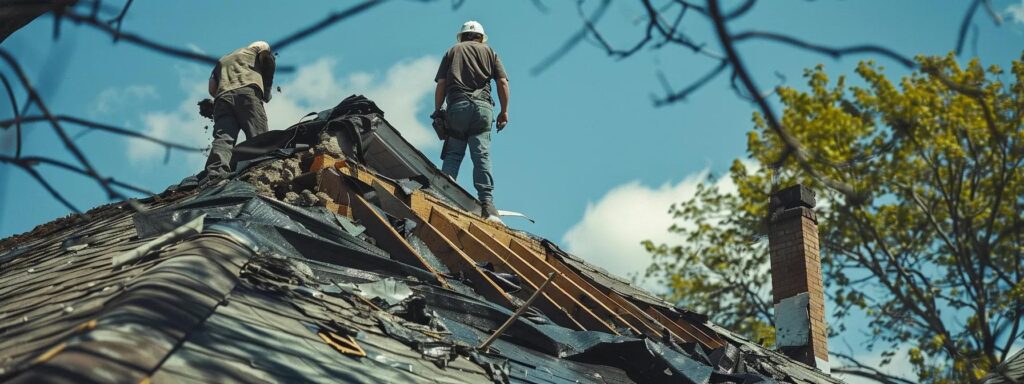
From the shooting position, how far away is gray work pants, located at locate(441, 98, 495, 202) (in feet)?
30.9

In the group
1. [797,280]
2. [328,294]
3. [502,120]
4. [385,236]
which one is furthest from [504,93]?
[328,294]

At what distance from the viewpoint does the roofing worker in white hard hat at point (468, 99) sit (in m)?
9.52

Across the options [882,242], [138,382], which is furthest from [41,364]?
[882,242]

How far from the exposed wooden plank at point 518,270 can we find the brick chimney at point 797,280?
10.5ft

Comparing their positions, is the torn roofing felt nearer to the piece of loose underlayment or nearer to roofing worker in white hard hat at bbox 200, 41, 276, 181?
the piece of loose underlayment

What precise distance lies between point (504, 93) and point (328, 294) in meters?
4.97

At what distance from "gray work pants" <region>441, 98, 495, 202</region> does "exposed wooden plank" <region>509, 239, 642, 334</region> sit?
174 cm

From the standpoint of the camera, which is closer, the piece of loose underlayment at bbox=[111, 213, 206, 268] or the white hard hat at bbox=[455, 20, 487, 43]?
the piece of loose underlayment at bbox=[111, 213, 206, 268]

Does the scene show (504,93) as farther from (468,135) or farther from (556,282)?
(556,282)

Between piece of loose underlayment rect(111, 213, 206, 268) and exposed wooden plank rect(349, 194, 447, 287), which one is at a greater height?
exposed wooden plank rect(349, 194, 447, 287)

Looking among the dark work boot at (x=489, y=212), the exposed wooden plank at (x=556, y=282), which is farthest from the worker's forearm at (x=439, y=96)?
the exposed wooden plank at (x=556, y=282)

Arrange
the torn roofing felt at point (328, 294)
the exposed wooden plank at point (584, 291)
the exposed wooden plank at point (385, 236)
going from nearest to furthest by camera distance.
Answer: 1. the torn roofing felt at point (328, 294)
2. the exposed wooden plank at point (385, 236)
3. the exposed wooden plank at point (584, 291)

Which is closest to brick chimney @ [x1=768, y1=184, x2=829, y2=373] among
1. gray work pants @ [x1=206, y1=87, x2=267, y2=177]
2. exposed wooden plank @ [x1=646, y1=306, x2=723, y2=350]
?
exposed wooden plank @ [x1=646, y1=306, x2=723, y2=350]

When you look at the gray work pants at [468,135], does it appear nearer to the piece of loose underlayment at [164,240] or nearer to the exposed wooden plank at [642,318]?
the exposed wooden plank at [642,318]
